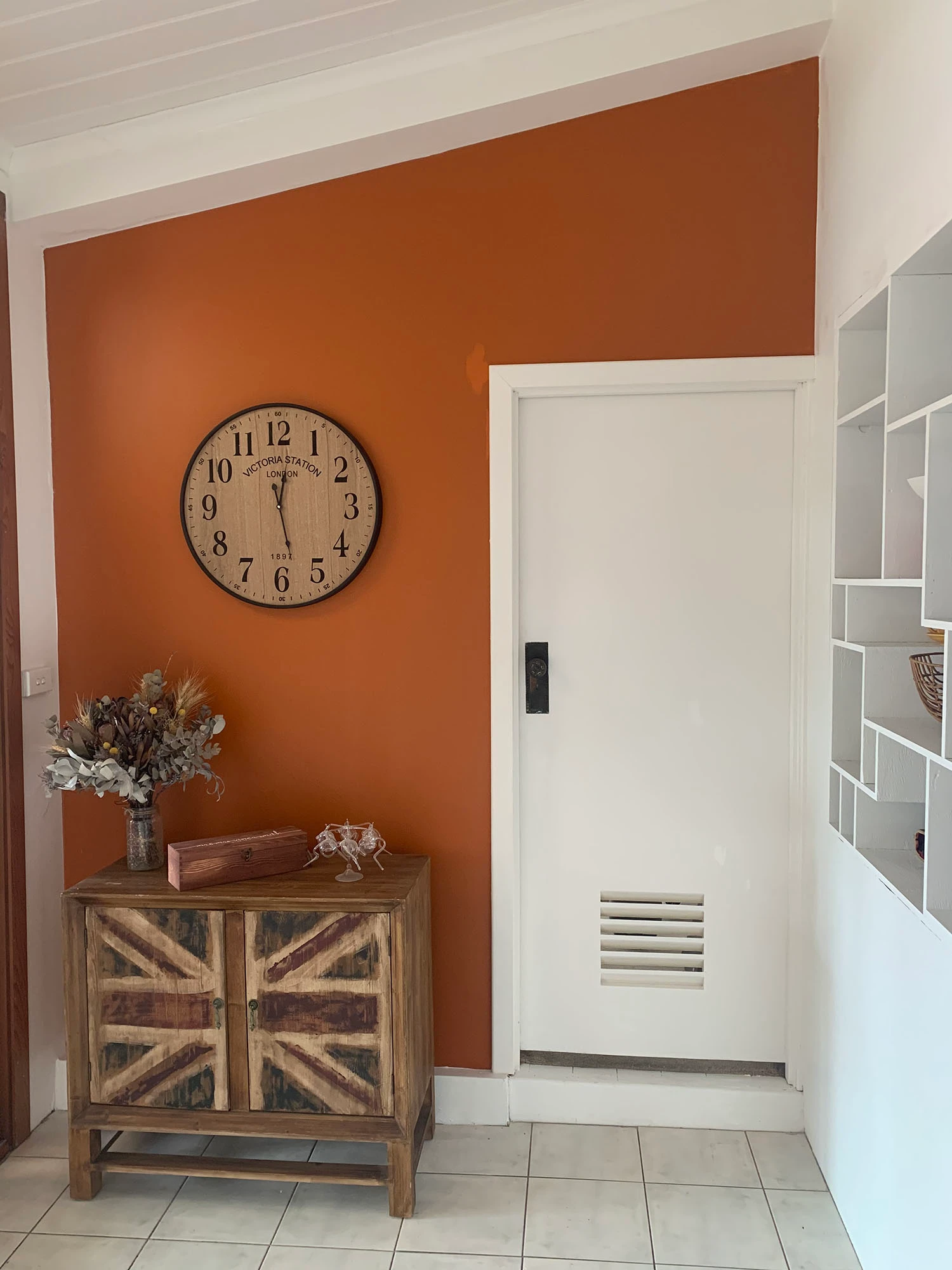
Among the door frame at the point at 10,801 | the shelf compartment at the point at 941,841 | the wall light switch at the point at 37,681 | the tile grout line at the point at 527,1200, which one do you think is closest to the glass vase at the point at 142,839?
the door frame at the point at 10,801

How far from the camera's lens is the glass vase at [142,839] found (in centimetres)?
243

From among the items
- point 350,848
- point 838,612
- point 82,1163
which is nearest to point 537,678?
point 350,848

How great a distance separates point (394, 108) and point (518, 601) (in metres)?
1.24

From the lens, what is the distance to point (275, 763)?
8.63 ft

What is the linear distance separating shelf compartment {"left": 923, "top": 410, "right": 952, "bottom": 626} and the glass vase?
1853mm

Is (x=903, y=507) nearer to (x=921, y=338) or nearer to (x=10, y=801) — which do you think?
(x=921, y=338)

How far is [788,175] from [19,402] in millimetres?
2056

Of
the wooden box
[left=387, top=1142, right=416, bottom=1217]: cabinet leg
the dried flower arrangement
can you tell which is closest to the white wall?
[left=387, top=1142, right=416, bottom=1217]: cabinet leg

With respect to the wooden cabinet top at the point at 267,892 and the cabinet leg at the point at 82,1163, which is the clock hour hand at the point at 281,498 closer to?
the wooden cabinet top at the point at 267,892

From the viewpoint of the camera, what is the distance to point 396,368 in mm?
2527

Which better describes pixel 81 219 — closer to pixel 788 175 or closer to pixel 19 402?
pixel 19 402

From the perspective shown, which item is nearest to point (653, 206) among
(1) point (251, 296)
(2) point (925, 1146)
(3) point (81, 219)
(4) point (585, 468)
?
(4) point (585, 468)

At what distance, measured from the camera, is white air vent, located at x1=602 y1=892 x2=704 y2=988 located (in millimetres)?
2586

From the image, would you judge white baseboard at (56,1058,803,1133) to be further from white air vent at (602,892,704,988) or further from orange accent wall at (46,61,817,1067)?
white air vent at (602,892,704,988)
